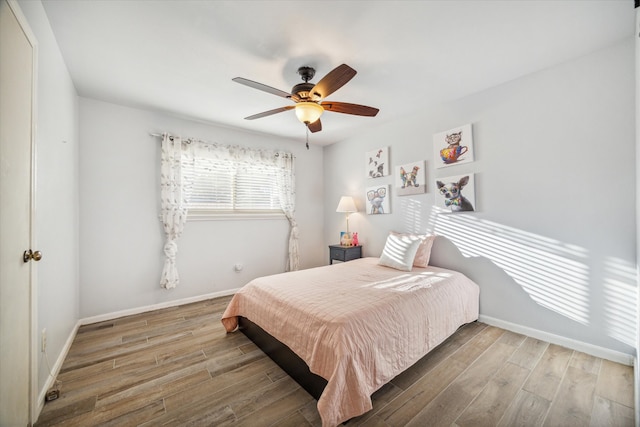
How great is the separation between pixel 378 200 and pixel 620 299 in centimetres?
257

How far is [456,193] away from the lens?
9.70 feet

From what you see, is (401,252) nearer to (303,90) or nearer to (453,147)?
(453,147)

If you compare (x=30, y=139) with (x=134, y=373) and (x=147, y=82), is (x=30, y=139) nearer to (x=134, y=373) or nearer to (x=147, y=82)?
(x=147, y=82)

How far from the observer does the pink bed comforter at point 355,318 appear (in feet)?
4.76

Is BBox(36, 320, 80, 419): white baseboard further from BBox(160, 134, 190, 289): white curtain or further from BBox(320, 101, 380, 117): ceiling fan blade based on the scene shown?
BBox(320, 101, 380, 117): ceiling fan blade

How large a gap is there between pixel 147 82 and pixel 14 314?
2326 mm

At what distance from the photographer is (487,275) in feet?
8.98

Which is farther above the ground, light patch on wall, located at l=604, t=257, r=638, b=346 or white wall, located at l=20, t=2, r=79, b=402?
white wall, located at l=20, t=2, r=79, b=402

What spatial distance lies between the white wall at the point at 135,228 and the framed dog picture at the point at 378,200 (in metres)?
1.96

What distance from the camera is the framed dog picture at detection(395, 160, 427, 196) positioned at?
3.29 meters

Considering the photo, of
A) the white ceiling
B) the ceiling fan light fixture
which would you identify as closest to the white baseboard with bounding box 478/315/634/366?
the white ceiling

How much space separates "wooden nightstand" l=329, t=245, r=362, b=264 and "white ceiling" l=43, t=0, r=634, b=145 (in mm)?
2210

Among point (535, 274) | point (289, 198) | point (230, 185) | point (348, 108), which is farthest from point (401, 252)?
point (230, 185)

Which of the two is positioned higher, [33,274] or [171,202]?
[171,202]
